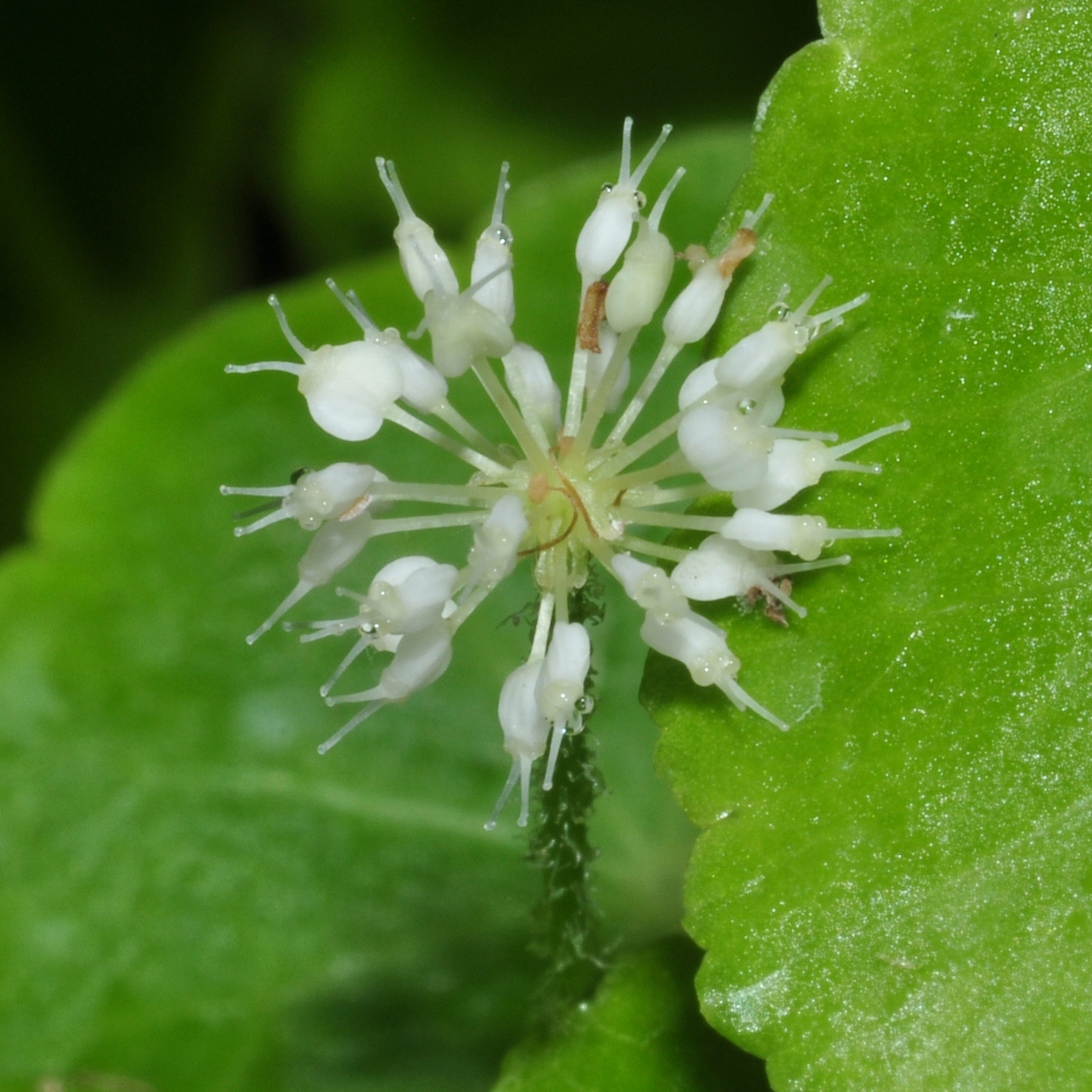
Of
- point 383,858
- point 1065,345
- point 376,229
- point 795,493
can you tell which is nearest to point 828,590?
point 795,493

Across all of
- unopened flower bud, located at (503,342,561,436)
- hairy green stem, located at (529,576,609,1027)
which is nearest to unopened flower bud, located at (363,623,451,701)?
hairy green stem, located at (529,576,609,1027)

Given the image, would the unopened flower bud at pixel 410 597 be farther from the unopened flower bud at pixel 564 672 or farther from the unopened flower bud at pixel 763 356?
the unopened flower bud at pixel 763 356

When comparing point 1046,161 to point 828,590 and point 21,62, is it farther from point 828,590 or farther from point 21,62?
point 21,62

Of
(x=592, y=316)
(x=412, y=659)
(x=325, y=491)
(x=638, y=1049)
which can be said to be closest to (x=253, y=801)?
(x=638, y=1049)

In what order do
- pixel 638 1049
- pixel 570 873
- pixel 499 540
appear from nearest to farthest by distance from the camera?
pixel 499 540
pixel 570 873
pixel 638 1049

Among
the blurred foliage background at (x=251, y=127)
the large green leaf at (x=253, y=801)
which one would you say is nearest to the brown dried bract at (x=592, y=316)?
the large green leaf at (x=253, y=801)

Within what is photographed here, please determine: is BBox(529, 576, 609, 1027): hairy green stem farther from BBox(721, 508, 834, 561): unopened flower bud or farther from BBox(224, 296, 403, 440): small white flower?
BBox(224, 296, 403, 440): small white flower

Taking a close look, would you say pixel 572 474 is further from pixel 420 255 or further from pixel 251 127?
pixel 251 127

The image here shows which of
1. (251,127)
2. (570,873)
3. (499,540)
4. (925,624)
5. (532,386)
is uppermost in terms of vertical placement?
(251,127)
